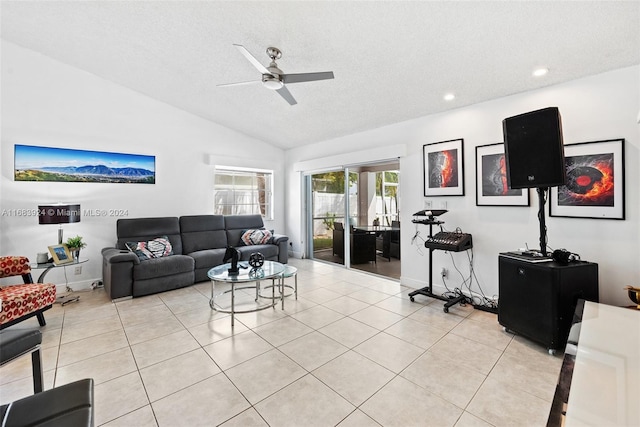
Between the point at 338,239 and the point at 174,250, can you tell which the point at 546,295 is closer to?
the point at 338,239

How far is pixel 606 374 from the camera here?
35.7 inches

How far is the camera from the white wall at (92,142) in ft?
11.3

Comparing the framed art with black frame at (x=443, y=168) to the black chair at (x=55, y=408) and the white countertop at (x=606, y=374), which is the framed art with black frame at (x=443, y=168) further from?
the black chair at (x=55, y=408)

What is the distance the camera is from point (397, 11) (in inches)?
81.0

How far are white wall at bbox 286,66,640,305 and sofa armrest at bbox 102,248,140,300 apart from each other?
3.68 meters

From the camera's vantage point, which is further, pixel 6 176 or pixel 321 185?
pixel 321 185

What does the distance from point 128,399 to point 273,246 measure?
336 cm

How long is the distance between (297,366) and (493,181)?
2.96 m

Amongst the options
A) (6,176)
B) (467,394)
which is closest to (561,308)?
(467,394)

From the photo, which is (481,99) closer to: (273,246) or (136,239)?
(273,246)

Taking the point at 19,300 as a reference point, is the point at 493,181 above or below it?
above

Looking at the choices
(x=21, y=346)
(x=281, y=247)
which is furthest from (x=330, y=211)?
(x=21, y=346)

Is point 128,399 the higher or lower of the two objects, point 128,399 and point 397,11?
the lower

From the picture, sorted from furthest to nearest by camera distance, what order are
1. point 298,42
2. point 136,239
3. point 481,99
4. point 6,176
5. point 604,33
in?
point 136,239, point 6,176, point 481,99, point 298,42, point 604,33
